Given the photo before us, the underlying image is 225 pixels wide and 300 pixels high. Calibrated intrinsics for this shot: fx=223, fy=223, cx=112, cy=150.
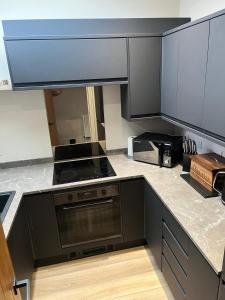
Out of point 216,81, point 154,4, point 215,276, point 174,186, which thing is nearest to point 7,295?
point 215,276

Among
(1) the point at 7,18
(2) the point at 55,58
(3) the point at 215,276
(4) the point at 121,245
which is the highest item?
(1) the point at 7,18

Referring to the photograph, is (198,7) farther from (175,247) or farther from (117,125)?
(175,247)

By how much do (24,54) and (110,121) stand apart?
42.6 inches

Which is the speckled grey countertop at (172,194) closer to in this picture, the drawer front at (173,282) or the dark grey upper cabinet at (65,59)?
the drawer front at (173,282)

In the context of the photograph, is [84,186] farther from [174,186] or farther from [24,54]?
[24,54]

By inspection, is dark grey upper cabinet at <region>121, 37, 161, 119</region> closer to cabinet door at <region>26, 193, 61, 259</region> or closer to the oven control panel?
the oven control panel

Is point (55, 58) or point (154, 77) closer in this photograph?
point (55, 58)

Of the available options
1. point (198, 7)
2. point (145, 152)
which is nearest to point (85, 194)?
point (145, 152)

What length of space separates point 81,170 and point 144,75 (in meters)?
1.11

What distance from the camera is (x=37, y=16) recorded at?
201 centimetres

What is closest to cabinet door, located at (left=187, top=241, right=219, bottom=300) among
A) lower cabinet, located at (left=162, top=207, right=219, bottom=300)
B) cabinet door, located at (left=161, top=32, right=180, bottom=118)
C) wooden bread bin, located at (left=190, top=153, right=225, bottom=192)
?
lower cabinet, located at (left=162, top=207, right=219, bottom=300)

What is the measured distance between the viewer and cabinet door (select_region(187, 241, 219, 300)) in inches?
44.6

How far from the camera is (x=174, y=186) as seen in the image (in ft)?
6.09

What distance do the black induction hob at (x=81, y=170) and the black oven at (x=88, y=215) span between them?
5.6 inches
